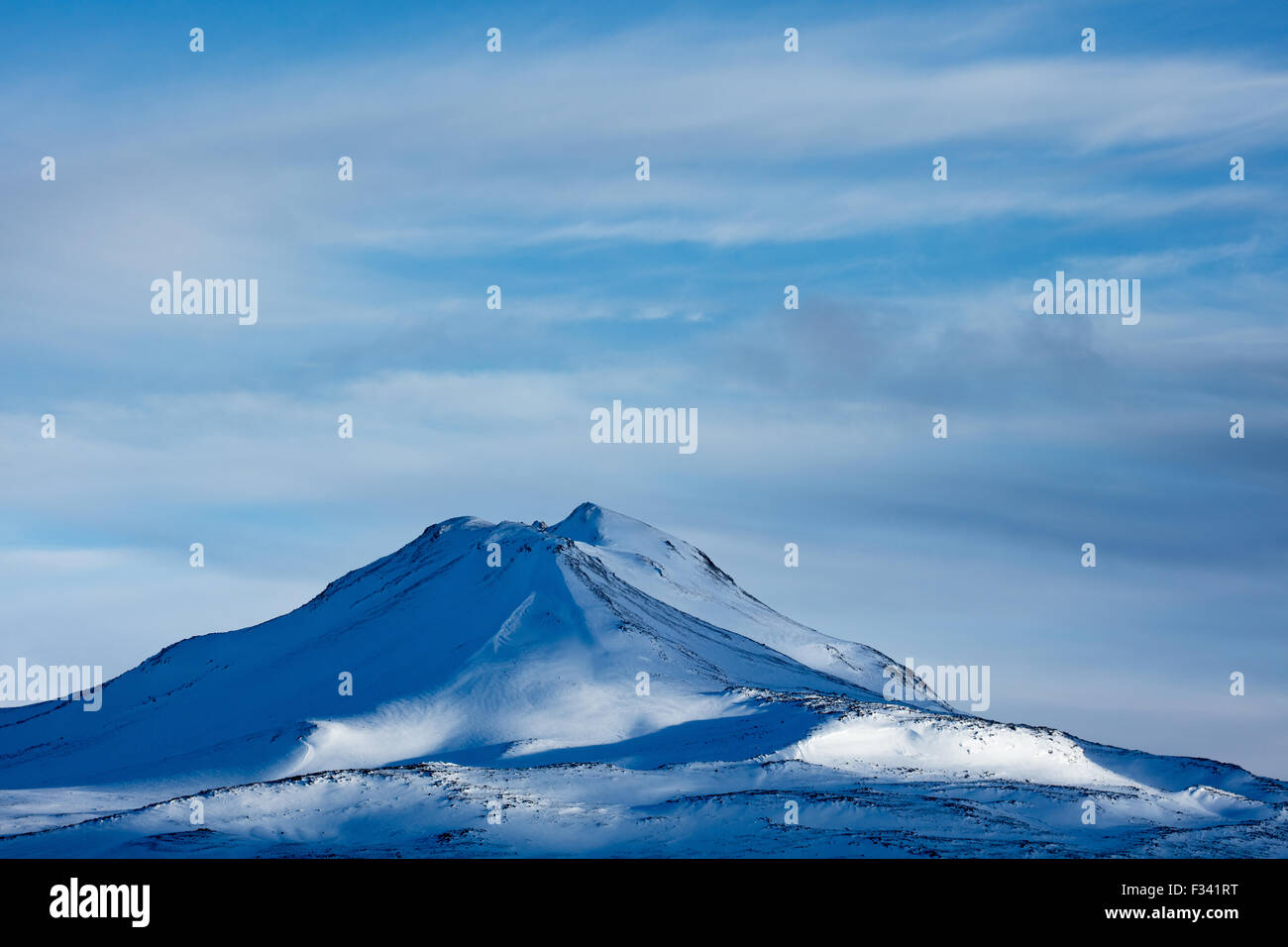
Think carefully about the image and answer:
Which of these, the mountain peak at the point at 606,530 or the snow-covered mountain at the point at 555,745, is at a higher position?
the mountain peak at the point at 606,530

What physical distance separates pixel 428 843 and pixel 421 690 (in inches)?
1602

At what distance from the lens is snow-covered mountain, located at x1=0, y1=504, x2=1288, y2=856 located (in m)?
68.4

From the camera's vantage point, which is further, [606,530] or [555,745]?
[606,530]

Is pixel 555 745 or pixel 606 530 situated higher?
pixel 606 530

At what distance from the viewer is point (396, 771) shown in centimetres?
7781

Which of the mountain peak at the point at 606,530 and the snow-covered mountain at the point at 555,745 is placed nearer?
the snow-covered mountain at the point at 555,745

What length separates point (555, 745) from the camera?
309 feet

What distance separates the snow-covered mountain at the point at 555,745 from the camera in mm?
68438

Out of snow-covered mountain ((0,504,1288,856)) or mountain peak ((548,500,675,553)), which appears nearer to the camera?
snow-covered mountain ((0,504,1288,856))

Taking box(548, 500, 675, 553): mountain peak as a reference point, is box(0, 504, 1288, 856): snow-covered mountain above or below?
below
